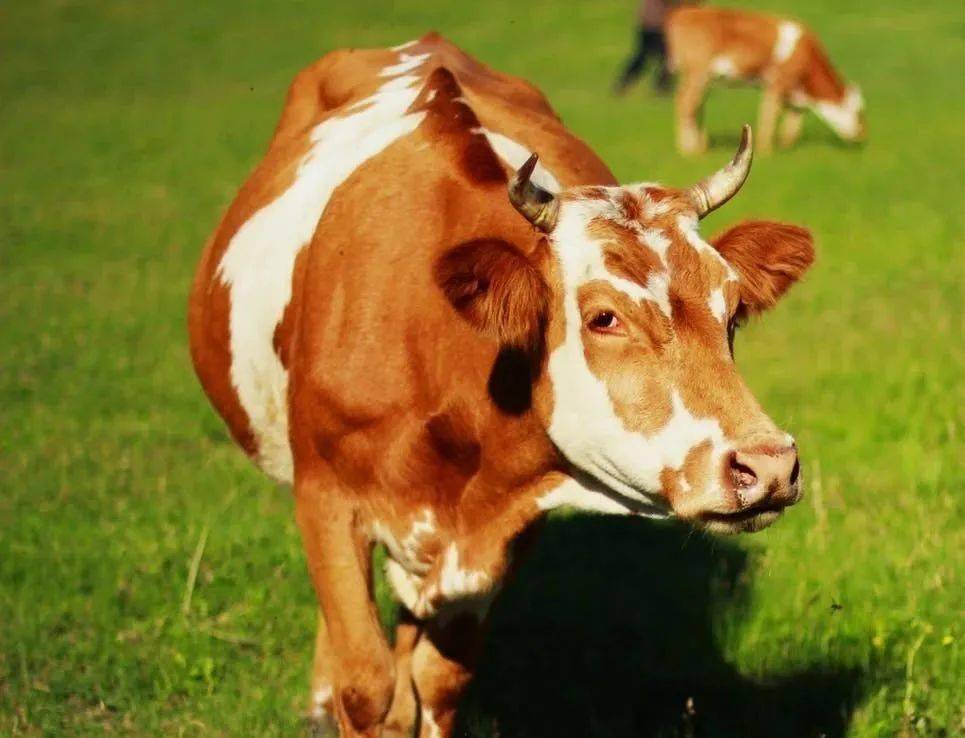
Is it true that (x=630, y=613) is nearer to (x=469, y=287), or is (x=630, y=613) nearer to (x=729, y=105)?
(x=469, y=287)

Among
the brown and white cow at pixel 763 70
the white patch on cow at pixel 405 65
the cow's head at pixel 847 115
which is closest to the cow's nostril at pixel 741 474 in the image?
the white patch on cow at pixel 405 65

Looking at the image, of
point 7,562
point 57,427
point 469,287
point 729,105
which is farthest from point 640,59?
point 469,287

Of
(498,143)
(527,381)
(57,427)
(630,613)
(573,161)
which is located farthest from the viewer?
(57,427)

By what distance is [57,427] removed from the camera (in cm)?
800

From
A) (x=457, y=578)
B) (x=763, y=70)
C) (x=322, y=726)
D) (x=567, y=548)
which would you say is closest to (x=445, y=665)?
(x=322, y=726)

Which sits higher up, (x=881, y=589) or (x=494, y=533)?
(x=494, y=533)

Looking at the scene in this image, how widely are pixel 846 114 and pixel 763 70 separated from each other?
2361 mm

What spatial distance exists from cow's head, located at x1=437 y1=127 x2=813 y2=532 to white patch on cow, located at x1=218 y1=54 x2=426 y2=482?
1134 mm

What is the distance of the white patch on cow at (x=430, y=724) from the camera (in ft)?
16.7

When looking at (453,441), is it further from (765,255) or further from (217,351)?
(217,351)

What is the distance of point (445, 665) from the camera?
5.02 meters

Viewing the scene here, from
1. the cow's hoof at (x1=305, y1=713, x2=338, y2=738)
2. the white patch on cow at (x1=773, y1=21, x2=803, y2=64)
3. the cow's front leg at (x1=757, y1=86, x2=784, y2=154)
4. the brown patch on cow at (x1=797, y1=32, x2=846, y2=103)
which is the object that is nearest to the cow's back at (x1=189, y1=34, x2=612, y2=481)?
the cow's hoof at (x1=305, y1=713, x2=338, y2=738)

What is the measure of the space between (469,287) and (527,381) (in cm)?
44

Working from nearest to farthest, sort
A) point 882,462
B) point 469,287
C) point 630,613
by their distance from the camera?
1. point 469,287
2. point 630,613
3. point 882,462
